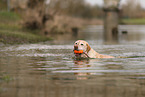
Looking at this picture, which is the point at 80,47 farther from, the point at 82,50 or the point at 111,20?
the point at 111,20

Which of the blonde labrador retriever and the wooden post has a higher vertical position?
the wooden post

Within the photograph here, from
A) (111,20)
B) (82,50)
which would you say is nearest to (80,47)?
(82,50)

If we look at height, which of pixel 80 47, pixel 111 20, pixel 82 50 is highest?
pixel 111 20

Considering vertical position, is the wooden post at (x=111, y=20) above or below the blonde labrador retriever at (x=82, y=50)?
above

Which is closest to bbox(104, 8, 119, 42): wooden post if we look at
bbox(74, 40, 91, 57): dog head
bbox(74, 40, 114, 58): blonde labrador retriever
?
bbox(74, 40, 114, 58): blonde labrador retriever

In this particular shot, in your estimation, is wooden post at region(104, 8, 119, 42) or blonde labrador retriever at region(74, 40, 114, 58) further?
wooden post at region(104, 8, 119, 42)

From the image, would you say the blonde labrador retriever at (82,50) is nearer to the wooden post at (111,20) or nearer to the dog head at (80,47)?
the dog head at (80,47)

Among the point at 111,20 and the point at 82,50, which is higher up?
the point at 111,20

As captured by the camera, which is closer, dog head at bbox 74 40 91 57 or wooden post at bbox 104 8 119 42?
dog head at bbox 74 40 91 57

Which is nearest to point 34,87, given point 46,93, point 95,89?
point 46,93

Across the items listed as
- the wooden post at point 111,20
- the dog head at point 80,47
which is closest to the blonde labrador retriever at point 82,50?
the dog head at point 80,47

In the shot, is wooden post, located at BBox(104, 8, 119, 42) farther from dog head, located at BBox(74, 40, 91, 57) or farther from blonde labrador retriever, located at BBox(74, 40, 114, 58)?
dog head, located at BBox(74, 40, 91, 57)

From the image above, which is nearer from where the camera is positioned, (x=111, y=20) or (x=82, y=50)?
(x=82, y=50)

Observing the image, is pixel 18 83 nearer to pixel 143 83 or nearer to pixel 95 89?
pixel 95 89
